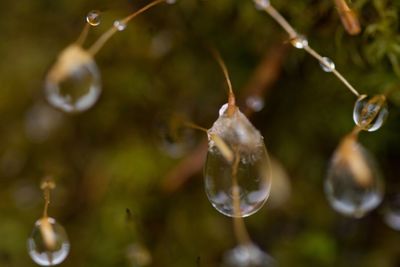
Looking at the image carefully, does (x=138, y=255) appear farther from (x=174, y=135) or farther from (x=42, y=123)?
(x=42, y=123)

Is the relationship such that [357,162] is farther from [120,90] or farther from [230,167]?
[120,90]

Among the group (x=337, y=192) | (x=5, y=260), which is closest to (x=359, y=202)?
(x=337, y=192)

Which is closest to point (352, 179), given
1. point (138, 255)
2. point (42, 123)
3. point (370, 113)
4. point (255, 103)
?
point (370, 113)

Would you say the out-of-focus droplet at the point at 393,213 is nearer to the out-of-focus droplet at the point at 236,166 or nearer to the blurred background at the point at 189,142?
the blurred background at the point at 189,142

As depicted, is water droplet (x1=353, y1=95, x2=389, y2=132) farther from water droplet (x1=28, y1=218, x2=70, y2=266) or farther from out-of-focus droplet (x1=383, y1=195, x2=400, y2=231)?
water droplet (x1=28, y1=218, x2=70, y2=266)

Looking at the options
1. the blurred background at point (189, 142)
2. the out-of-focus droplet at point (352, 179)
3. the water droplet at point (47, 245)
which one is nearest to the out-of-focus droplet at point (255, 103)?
the blurred background at point (189, 142)

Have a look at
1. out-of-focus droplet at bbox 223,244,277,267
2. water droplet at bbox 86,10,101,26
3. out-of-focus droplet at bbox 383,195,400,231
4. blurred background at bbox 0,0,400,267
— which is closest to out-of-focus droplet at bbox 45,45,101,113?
water droplet at bbox 86,10,101,26
